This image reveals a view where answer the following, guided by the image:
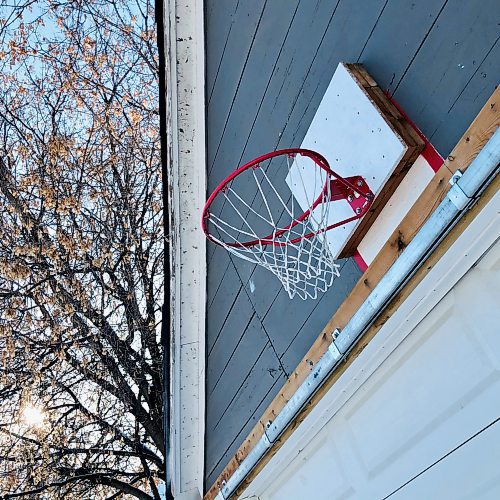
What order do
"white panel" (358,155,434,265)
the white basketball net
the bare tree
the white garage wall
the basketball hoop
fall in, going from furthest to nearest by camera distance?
the bare tree, the white basketball net, the basketball hoop, "white panel" (358,155,434,265), the white garage wall

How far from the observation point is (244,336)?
2449 mm

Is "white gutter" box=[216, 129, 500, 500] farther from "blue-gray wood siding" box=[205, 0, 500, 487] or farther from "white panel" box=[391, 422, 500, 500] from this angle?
"white panel" box=[391, 422, 500, 500]

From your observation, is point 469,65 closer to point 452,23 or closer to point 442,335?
point 452,23

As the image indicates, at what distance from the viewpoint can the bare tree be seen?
5.21 m

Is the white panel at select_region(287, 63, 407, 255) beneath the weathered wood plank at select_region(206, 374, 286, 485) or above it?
above

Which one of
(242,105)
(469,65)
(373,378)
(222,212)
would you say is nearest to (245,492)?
(373,378)

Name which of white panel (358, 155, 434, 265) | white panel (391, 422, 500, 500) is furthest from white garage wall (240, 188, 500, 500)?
white panel (358, 155, 434, 265)

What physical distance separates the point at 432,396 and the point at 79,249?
4490mm

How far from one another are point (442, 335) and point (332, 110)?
77 centimetres

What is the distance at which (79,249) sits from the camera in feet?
17.5

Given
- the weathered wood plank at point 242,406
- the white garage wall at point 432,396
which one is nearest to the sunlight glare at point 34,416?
the weathered wood plank at point 242,406

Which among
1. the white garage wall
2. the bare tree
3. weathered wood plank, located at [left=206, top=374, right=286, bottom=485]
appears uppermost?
the bare tree

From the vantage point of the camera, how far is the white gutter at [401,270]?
110 cm

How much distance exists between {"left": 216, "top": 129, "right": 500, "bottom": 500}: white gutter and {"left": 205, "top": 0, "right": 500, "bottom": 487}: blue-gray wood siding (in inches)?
9.1
